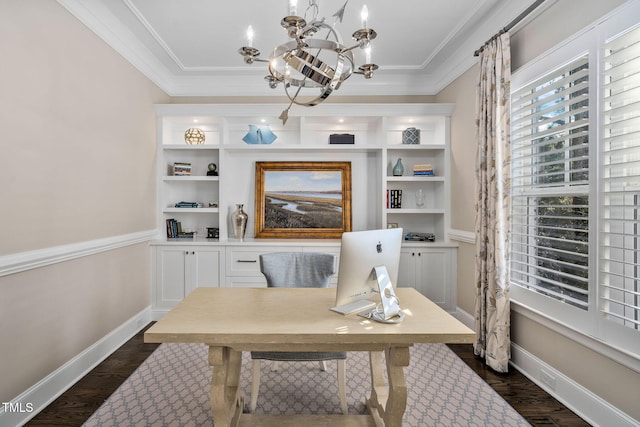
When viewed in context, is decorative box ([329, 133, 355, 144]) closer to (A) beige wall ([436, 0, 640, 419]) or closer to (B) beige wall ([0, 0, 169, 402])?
(A) beige wall ([436, 0, 640, 419])

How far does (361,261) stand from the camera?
158cm

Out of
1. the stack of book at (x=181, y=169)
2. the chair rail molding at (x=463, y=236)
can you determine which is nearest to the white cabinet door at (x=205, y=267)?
the stack of book at (x=181, y=169)

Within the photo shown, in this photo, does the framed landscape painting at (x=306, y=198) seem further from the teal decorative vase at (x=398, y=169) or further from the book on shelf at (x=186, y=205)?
the book on shelf at (x=186, y=205)

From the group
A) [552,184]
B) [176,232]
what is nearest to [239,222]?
[176,232]

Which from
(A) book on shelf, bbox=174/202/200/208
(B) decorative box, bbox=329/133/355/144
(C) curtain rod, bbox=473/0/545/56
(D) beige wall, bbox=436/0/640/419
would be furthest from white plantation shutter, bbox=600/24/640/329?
(A) book on shelf, bbox=174/202/200/208

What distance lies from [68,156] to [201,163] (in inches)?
70.9

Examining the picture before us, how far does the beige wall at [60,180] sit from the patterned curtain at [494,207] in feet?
10.1

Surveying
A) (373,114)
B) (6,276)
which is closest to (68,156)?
(6,276)

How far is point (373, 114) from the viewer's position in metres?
3.83

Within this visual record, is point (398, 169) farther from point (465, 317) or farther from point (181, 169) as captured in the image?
point (181, 169)

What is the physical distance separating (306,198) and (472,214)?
1.84 m

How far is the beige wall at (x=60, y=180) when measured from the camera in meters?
1.90

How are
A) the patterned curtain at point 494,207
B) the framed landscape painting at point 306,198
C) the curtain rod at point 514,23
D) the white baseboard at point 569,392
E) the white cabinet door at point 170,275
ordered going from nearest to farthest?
1. the white baseboard at point 569,392
2. the curtain rod at point 514,23
3. the patterned curtain at point 494,207
4. the white cabinet door at point 170,275
5. the framed landscape painting at point 306,198

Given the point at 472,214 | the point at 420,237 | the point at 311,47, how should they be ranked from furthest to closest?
the point at 420,237 → the point at 472,214 → the point at 311,47
